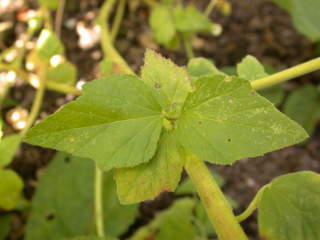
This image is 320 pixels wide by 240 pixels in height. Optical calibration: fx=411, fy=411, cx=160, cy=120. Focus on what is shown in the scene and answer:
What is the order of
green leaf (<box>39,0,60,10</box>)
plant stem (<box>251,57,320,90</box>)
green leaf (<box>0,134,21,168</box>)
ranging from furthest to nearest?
1. green leaf (<box>39,0,60,10</box>)
2. green leaf (<box>0,134,21,168</box>)
3. plant stem (<box>251,57,320,90</box>)

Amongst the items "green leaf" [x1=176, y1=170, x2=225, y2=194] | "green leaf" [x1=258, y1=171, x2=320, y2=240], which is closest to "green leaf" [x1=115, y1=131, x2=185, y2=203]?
"green leaf" [x1=258, y1=171, x2=320, y2=240]

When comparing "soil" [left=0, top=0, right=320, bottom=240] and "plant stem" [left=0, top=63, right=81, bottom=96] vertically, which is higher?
"plant stem" [left=0, top=63, right=81, bottom=96]

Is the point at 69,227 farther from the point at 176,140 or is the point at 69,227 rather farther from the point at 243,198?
the point at 176,140

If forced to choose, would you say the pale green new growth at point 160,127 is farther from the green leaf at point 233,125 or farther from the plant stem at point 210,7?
the plant stem at point 210,7

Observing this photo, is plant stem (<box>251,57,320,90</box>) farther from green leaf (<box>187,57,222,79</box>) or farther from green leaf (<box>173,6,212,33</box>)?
green leaf (<box>173,6,212,33</box>)

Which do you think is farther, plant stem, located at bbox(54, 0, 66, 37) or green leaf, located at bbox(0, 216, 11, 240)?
plant stem, located at bbox(54, 0, 66, 37)

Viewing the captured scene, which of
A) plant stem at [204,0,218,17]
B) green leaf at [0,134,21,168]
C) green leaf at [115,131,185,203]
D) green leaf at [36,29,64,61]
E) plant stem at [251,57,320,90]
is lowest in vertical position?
plant stem at [204,0,218,17]

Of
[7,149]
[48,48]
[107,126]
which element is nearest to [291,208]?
[107,126]

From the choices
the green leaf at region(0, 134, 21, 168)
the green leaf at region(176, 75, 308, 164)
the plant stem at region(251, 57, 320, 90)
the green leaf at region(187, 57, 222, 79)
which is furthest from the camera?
the green leaf at region(0, 134, 21, 168)
